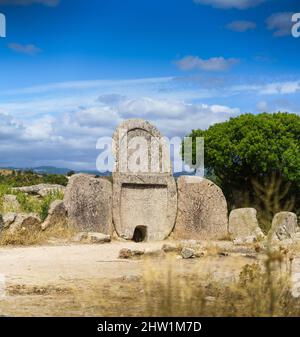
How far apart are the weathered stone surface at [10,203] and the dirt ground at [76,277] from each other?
3.62 metres

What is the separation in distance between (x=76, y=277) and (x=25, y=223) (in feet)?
19.7

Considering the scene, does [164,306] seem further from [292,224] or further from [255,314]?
[292,224]

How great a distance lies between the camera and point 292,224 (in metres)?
18.4

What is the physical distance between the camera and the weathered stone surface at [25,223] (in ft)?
52.7

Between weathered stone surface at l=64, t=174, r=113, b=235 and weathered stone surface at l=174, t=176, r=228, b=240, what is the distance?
2.12 m

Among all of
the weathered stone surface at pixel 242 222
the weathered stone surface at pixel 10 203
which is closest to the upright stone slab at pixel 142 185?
the weathered stone surface at pixel 242 222

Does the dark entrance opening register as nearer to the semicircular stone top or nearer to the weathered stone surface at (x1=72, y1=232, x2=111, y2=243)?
the semicircular stone top

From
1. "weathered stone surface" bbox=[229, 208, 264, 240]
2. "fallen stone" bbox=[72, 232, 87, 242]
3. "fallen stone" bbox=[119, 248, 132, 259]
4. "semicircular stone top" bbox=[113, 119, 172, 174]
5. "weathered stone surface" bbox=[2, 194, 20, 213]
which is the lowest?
"fallen stone" bbox=[119, 248, 132, 259]

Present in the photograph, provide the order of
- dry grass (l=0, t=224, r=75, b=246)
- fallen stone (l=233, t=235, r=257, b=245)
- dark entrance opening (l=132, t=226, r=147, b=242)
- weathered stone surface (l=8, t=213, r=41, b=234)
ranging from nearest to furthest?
dry grass (l=0, t=224, r=75, b=246) < weathered stone surface (l=8, t=213, r=41, b=234) < fallen stone (l=233, t=235, r=257, b=245) < dark entrance opening (l=132, t=226, r=147, b=242)

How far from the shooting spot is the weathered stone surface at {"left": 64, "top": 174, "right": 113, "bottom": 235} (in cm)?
1783

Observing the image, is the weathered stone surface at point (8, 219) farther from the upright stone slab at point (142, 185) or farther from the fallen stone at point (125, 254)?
the fallen stone at point (125, 254)

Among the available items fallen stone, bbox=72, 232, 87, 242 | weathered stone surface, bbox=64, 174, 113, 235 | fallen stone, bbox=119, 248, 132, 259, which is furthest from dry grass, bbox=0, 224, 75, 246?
fallen stone, bbox=119, 248, 132, 259

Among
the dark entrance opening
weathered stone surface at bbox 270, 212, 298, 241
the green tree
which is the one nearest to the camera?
weathered stone surface at bbox 270, 212, 298, 241
